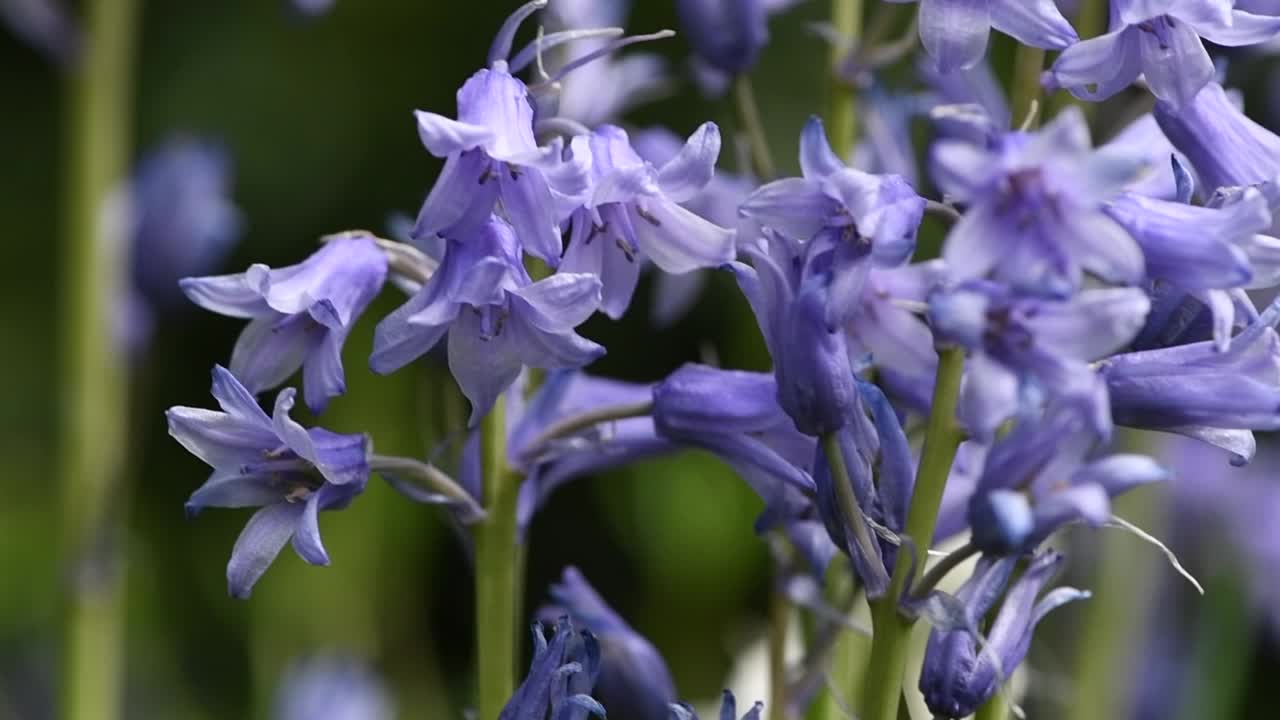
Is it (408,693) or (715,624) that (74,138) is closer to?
(408,693)

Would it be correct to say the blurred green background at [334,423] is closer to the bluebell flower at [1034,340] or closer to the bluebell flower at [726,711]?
the bluebell flower at [726,711]

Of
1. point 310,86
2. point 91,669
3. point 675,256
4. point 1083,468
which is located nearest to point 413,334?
point 675,256

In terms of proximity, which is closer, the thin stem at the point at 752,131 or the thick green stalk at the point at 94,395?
the thin stem at the point at 752,131

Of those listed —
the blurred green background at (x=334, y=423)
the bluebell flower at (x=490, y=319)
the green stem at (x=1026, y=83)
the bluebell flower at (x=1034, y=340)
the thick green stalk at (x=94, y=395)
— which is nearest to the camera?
the bluebell flower at (x=1034, y=340)

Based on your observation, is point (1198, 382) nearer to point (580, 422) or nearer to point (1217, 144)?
point (1217, 144)

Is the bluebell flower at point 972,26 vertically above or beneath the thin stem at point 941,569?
Result: above

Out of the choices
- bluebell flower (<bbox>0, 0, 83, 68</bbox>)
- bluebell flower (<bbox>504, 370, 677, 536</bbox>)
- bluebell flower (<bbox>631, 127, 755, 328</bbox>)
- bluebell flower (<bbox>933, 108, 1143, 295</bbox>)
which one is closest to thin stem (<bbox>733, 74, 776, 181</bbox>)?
bluebell flower (<bbox>631, 127, 755, 328</bbox>)

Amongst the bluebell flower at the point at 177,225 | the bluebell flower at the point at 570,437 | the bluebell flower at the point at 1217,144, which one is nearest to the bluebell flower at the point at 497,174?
the bluebell flower at the point at 570,437
